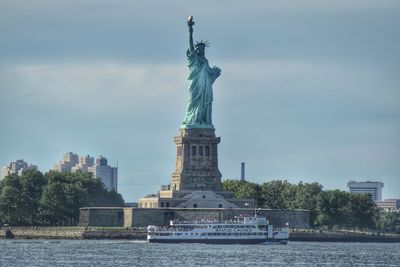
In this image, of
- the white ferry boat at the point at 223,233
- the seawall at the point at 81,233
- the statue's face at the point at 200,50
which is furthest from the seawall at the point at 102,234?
the statue's face at the point at 200,50

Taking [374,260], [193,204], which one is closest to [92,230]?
[193,204]

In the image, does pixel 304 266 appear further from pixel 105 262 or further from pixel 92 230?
pixel 92 230

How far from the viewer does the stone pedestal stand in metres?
196

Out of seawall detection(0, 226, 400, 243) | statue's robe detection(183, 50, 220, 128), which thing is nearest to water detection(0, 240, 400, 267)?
seawall detection(0, 226, 400, 243)

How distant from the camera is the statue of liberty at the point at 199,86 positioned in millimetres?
195625

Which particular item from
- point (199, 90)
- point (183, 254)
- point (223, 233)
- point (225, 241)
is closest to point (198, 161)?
point (199, 90)

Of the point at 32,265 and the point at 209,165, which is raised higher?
the point at 209,165

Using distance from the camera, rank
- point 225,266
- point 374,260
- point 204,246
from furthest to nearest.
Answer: point 204,246 → point 374,260 → point 225,266

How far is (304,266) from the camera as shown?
138 m

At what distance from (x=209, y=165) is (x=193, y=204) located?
19.3 ft

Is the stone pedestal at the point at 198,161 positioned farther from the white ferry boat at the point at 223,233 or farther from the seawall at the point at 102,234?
the white ferry boat at the point at 223,233

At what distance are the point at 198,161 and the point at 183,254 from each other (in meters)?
41.9

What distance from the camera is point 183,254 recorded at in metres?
155

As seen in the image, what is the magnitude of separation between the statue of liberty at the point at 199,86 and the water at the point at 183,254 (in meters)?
18.7
